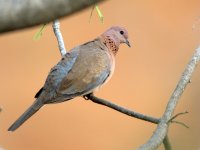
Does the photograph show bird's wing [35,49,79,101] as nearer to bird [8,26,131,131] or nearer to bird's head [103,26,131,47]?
bird [8,26,131,131]

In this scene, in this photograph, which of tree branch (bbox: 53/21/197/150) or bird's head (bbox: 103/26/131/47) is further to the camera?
bird's head (bbox: 103/26/131/47)

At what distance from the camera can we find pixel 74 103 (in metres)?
3.53

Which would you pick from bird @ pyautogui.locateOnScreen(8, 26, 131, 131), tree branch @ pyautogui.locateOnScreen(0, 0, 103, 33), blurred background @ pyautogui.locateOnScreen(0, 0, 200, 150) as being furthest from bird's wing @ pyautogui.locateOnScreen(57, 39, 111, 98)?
blurred background @ pyautogui.locateOnScreen(0, 0, 200, 150)

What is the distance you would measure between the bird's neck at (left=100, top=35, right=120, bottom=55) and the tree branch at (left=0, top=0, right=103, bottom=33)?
153 cm

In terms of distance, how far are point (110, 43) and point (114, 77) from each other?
1.61 meters

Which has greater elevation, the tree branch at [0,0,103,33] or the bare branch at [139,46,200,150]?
the tree branch at [0,0,103,33]

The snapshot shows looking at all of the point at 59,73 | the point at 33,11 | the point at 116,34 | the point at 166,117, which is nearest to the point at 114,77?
the point at 116,34

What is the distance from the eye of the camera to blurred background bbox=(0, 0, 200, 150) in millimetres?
3422

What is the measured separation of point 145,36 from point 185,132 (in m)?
0.74

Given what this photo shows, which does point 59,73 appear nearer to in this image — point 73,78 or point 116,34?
point 73,78

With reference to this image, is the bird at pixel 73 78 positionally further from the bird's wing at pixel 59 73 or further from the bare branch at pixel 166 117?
the bare branch at pixel 166 117

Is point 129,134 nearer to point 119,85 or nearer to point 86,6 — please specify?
point 119,85

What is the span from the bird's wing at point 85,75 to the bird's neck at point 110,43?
0.77ft

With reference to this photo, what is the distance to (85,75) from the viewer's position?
5.34ft
